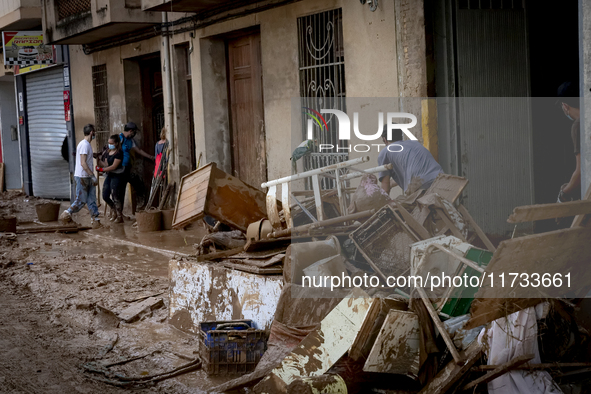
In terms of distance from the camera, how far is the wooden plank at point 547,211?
3.97m

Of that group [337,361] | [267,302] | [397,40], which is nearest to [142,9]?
[397,40]

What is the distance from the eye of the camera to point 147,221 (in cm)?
1270

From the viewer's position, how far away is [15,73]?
70.8 feet

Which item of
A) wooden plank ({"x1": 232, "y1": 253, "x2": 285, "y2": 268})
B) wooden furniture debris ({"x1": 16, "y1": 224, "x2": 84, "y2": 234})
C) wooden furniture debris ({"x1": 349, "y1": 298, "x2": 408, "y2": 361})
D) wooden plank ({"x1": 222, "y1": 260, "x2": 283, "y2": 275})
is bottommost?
wooden furniture debris ({"x1": 16, "y1": 224, "x2": 84, "y2": 234})

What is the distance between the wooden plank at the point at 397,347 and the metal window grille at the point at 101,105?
1377 centimetres

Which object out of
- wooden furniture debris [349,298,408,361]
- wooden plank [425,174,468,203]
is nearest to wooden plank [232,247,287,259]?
wooden plank [425,174,468,203]

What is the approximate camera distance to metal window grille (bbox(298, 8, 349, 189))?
9906 millimetres

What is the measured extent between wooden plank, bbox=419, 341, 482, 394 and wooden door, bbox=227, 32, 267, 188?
322 inches

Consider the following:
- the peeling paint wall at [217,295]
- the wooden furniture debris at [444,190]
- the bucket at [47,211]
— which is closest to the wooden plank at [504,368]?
the wooden furniture debris at [444,190]

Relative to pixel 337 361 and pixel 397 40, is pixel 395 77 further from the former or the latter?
pixel 337 361

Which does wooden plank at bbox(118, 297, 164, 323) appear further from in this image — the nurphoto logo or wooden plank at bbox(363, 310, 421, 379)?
wooden plank at bbox(363, 310, 421, 379)

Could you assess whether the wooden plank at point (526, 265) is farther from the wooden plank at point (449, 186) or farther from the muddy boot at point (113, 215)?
the muddy boot at point (113, 215)

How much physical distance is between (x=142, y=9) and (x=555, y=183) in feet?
26.6

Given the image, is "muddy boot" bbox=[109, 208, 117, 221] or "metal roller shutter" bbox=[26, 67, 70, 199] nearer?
"muddy boot" bbox=[109, 208, 117, 221]
